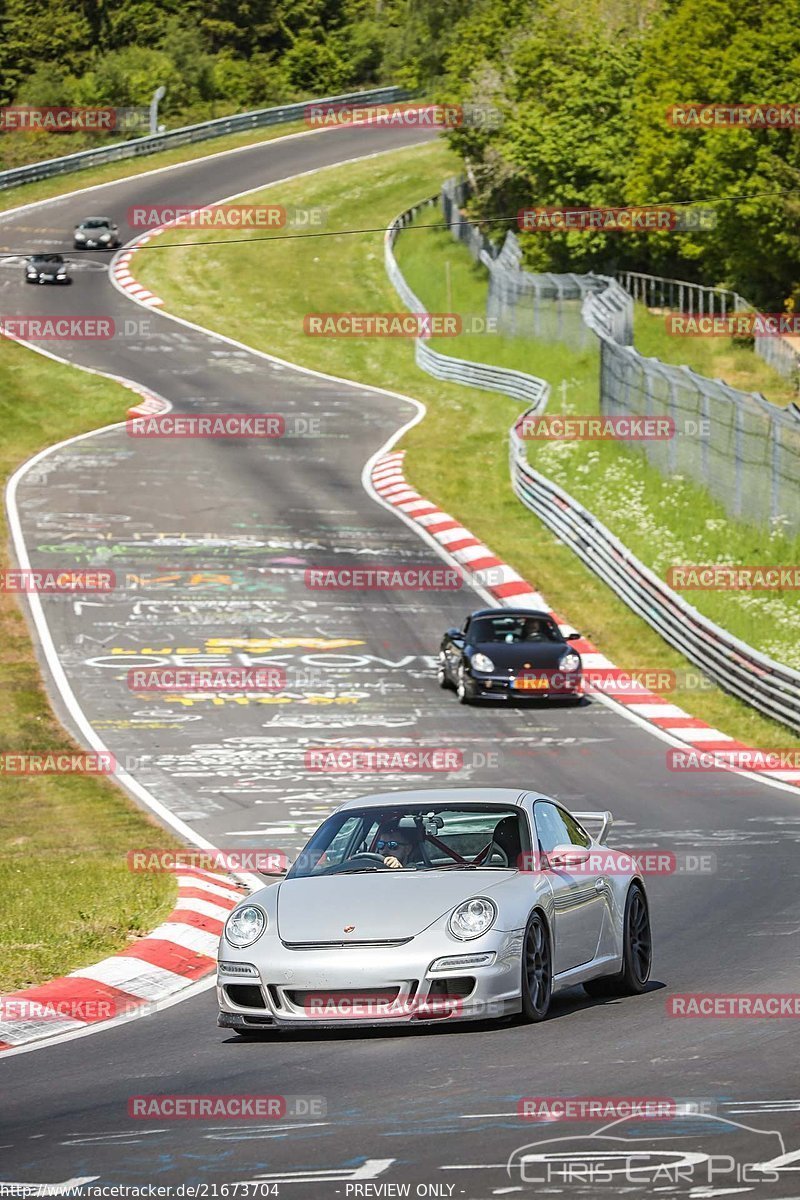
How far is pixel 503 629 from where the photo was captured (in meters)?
29.2

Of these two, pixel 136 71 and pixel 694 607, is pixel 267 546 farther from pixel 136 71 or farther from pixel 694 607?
pixel 136 71

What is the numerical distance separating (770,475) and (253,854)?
16347mm

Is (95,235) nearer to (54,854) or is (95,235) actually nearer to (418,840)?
(54,854)

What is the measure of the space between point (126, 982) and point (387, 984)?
3.23 meters

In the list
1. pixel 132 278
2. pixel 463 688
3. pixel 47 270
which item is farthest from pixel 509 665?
pixel 132 278

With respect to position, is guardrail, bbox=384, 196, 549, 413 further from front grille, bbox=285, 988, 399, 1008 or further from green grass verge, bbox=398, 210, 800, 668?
front grille, bbox=285, 988, 399, 1008

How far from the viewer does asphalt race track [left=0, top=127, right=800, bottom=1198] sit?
7246 millimetres

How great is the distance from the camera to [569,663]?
28188mm

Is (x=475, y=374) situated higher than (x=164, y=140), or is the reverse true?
(x=164, y=140)

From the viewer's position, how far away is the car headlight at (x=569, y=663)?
2816cm

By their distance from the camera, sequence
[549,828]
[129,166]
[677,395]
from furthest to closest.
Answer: [129,166] → [677,395] → [549,828]

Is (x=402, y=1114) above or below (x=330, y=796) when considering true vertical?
above

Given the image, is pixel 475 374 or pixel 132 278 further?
pixel 132 278

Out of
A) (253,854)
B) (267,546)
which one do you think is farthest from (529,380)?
(253,854)
